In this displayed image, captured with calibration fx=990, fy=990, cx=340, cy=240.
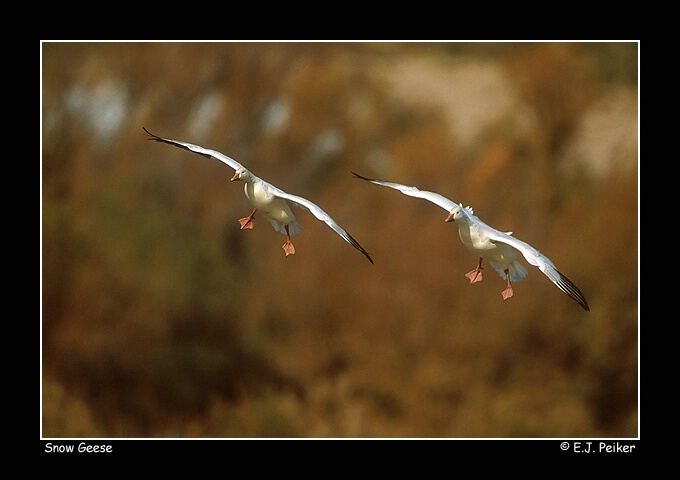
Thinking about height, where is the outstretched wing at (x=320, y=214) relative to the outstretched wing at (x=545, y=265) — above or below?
above

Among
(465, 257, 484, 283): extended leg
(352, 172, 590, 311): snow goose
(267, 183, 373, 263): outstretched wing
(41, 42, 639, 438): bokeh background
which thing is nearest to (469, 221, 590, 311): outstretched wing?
(352, 172, 590, 311): snow goose

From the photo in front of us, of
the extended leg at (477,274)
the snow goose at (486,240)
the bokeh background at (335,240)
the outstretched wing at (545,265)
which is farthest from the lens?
the bokeh background at (335,240)

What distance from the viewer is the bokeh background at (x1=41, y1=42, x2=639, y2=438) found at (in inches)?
197

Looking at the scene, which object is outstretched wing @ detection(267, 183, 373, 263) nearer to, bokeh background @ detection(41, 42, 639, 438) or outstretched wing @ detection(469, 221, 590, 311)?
outstretched wing @ detection(469, 221, 590, 311)

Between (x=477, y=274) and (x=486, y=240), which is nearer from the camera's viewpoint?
(x=486, y=240)

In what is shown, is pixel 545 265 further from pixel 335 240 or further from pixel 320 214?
pixel 335 240

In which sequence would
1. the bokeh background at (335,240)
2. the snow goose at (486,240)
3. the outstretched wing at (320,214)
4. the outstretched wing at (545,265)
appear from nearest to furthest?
the outstretched wing at (545,265) → the outstretched wing at (320,214) → the snow goose at (486,240) → the bokeh background at (335,240)

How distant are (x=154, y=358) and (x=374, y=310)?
1175 millimetres

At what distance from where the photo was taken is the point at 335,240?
16.7 ft

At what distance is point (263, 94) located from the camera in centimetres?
511

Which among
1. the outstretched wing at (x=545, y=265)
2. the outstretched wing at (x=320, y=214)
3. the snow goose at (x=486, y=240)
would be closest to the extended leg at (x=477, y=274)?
the snow goose at (x=486, y=240)

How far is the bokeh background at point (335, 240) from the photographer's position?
500cm

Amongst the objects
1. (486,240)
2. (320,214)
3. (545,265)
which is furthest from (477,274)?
(320,214)

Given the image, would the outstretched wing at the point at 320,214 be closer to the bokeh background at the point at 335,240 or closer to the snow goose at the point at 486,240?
the snow goose at the point at 486,240
